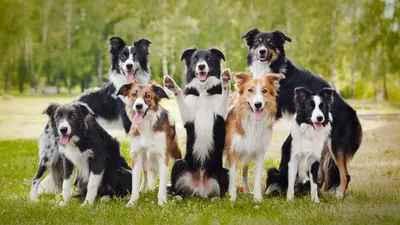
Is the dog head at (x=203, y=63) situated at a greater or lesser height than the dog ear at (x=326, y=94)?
greater

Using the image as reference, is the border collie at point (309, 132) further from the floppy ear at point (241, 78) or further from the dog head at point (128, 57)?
the dog head at point (128, 57)

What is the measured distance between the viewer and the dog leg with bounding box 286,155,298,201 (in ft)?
16.8

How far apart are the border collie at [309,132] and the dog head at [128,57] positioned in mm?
1845

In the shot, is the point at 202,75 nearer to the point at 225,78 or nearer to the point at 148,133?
the point at 225,78

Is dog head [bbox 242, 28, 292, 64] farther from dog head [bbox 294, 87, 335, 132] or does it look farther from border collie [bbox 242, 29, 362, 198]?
dog head [bbox 294, 87, 335, 132]

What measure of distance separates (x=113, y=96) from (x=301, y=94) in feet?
7.06

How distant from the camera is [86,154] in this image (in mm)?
5070

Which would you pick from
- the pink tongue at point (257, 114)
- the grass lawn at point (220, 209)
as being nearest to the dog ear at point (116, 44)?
the grass lawn at point (220, 209)

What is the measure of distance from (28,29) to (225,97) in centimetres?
1003

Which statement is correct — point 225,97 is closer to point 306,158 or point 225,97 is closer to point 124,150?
point 306,158

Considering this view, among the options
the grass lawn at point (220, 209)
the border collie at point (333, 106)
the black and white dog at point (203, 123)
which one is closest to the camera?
the grass lawn at point (220, 209)

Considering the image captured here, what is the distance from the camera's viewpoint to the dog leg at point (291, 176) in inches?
201

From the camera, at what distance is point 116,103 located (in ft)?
19.2

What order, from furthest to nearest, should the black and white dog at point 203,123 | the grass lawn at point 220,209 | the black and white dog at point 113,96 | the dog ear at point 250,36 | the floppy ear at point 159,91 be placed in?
1. the dog ear at point 250,36
2. the black and white dog at point 113,96
3. the black and white dog at point 203,123
4. the floppy ear at point 159,91
5. the grass lawn at point 220,209
